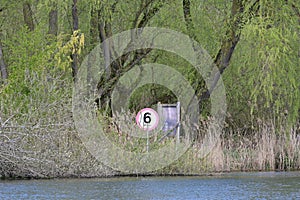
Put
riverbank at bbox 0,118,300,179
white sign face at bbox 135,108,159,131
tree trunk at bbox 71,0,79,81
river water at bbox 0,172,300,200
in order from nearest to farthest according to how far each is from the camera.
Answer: river water at bbox 0,172,300,200 < riverbank at bbox 0,118,300,179 < white sign face at bbox 135,108,159,131 < tree trunk at bbox 71,0,79,81

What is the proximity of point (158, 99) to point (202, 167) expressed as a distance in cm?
704

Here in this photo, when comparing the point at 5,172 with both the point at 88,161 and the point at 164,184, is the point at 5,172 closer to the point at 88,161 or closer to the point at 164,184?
the point at 88,161

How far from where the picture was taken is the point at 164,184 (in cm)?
1605

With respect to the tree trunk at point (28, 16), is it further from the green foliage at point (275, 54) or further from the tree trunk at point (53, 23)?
the green foliage at point (275, 54)

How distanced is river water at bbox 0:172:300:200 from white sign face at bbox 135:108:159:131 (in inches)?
47.1

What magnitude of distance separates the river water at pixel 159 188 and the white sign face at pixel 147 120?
120 cm

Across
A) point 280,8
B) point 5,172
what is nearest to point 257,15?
point 280,8

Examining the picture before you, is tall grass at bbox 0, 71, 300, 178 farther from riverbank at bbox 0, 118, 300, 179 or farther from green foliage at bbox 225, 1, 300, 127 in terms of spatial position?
green foliage at bbox 225, 1, 300, 127

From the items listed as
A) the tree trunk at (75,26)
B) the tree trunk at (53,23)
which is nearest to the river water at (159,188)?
the tree trunk at (75,26)

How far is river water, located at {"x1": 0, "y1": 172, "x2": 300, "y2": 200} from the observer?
13922 mm

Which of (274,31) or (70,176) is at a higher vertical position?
(274,31)

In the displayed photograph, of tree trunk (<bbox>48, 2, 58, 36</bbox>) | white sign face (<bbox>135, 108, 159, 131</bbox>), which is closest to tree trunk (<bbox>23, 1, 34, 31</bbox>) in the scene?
tree trunk (<bbox>48, 2, 58, 36</bbox>)

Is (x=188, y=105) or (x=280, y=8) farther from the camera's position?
(x=188, y=105)

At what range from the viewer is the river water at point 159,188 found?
1392 centimetres
